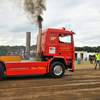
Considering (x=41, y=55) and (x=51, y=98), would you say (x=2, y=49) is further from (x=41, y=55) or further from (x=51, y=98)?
(x=51, y=98)

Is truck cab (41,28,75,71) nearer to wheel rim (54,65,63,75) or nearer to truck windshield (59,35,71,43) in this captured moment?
truck windshield (59,35,71,43)

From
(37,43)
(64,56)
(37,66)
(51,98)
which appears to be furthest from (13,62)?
(51,98)

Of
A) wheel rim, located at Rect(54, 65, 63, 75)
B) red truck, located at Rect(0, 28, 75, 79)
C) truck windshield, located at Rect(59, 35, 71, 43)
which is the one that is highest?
truck windshield, located at Rect(59, 35, 71, 43)

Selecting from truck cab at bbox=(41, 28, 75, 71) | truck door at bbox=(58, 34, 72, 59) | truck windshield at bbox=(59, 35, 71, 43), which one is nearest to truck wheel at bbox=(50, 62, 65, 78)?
truck cab at bbox=(41, 28, 75, 71)

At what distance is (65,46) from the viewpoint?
28.1 feet

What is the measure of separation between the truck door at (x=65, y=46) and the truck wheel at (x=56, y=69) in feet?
2.27

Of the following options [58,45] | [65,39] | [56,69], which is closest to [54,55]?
[58,45]

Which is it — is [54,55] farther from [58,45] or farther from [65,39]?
[65,39]

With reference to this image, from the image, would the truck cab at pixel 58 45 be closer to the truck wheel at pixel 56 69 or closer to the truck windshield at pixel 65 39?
the truck windshield at pixel 65 39

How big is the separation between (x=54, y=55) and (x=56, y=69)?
0.88 metres

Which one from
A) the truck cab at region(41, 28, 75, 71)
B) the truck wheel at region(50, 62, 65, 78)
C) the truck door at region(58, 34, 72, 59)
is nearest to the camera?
the truck wheel at region(50, 62, 65, 78)

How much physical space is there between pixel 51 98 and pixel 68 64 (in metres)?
4.39

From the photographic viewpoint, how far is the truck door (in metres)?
8.45

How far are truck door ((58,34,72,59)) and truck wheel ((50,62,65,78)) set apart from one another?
69 centimetres
